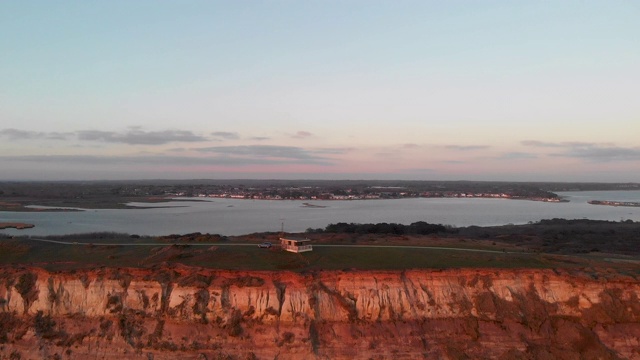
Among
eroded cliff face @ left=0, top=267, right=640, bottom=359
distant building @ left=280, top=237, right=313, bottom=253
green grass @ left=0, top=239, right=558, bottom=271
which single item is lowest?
eroded cliff face @ left=0, top=267, right=640, bottom=359

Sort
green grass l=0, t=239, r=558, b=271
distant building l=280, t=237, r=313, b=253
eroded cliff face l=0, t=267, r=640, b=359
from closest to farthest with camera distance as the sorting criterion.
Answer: eroded cliff face l=0, t=267, r=640, b=359
green grass l=0, t=239, r=558, b=271
distant building l=280, t=237, r=313, b=253

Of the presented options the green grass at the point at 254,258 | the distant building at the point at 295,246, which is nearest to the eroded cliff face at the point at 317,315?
the green grass at the point at 254,258

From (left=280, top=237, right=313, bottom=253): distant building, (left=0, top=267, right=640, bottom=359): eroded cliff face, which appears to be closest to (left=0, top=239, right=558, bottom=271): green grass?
(left=280, top=237, right=313, bottom=253): distant building

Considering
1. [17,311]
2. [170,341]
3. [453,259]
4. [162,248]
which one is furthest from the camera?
[162,248]

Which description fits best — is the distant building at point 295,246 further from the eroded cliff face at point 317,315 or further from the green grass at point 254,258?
the eroded cliff face at point 317,315

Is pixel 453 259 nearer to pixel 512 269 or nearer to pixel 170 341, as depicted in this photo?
pixel 512 269

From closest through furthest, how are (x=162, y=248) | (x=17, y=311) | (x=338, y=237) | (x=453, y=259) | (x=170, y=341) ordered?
1. (x=170, y=341)
2. (x=17, y=311)
3. (x=453, y=259)
4. (x=162, y=248)
5. (x=338, y=237)

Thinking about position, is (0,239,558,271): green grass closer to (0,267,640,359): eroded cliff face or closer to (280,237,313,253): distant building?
(280,237,313,253): distant building

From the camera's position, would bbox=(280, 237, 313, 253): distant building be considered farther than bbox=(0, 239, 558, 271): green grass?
Yes

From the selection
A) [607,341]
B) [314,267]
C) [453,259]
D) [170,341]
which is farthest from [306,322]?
[607,341]
